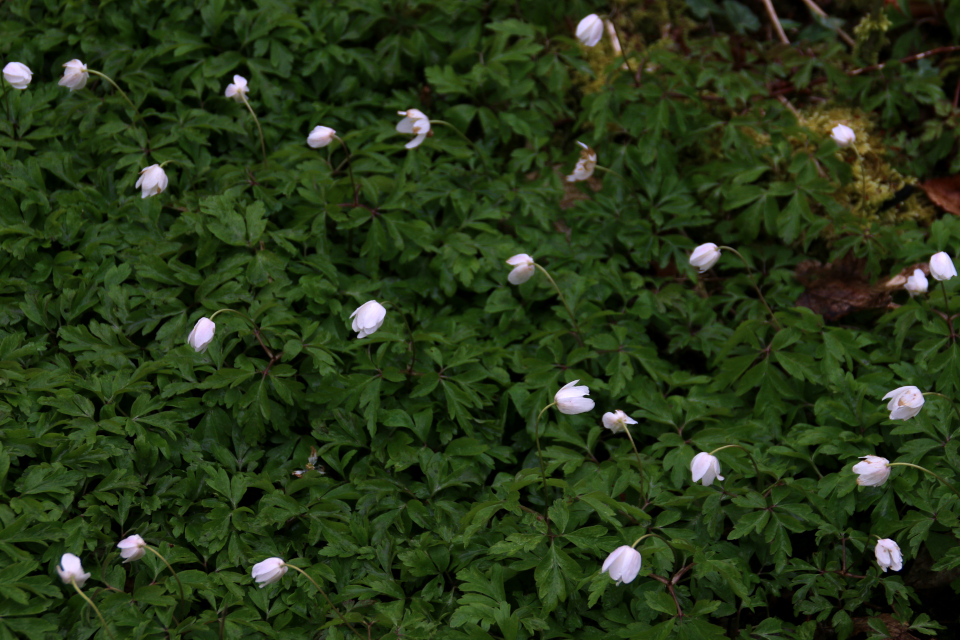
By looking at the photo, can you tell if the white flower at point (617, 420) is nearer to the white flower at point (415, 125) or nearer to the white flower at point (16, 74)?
the white flower at point (415, 125)

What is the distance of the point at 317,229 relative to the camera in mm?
3574

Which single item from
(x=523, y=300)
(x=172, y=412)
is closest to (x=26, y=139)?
(x=172, y=412)

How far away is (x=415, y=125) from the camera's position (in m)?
3.74

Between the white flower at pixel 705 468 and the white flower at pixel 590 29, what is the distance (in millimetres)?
2441

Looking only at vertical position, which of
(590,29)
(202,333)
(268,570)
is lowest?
(268,570)

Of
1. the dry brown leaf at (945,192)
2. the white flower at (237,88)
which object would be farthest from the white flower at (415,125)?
the dry brown leaf at (945,192)

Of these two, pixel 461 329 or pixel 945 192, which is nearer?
pixel 461 329

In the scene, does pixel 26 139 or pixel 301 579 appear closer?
pixel 301 579

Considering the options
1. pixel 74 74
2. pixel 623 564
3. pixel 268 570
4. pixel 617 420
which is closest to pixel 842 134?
pixel 617 420

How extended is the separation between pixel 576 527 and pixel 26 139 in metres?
3.51

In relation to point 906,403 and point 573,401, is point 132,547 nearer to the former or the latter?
point 573,401

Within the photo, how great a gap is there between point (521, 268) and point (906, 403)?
1.72 meters

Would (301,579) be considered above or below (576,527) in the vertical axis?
above

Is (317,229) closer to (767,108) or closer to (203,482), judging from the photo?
(203,482)
